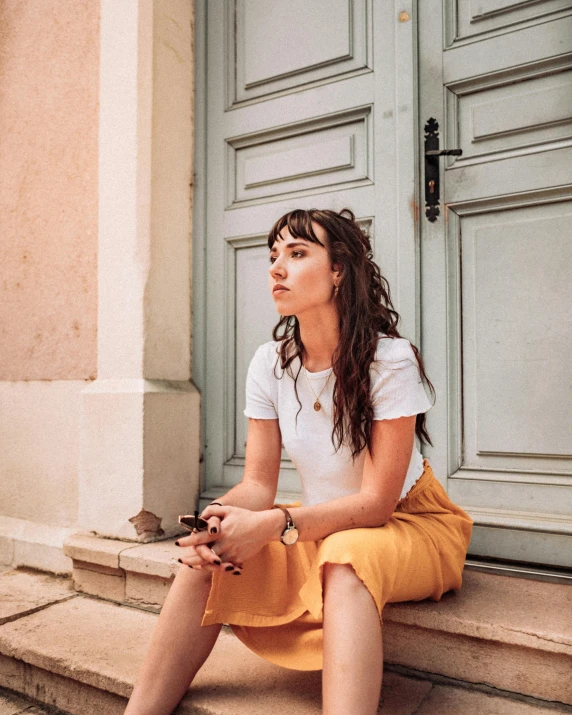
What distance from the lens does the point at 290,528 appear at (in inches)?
56.1

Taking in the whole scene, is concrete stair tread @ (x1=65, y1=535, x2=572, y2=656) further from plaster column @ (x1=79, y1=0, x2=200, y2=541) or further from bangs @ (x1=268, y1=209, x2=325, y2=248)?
plaster column @ (x1=79, y1=0, x2=200, y2=541)

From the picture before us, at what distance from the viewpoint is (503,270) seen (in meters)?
2.03

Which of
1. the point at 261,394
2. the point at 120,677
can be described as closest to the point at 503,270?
the point at 261,394

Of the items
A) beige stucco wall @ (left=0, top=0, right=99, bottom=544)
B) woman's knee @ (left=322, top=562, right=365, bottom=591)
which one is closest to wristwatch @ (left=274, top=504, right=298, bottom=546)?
woman's knee @ (left=322, top=562, right=365, bottom=591)

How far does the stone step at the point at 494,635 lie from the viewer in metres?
1.45

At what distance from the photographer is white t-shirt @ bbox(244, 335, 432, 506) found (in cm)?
155

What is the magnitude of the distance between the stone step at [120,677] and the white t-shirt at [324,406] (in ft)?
1.64

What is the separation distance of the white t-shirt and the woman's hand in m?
0.32

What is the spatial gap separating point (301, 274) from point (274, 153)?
44.8 inches

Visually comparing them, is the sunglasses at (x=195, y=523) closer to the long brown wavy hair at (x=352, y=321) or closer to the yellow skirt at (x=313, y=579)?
the yellow skirt at (x=313, y=579)

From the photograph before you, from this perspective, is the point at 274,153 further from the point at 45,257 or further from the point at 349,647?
the point at 349,647

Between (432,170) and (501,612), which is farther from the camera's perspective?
(432,170)

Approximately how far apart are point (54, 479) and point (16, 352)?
659 millimetres

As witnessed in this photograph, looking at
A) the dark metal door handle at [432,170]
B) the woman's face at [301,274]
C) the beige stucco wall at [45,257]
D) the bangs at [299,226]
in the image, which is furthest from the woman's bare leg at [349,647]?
the beige stucco wall at [45,257]
